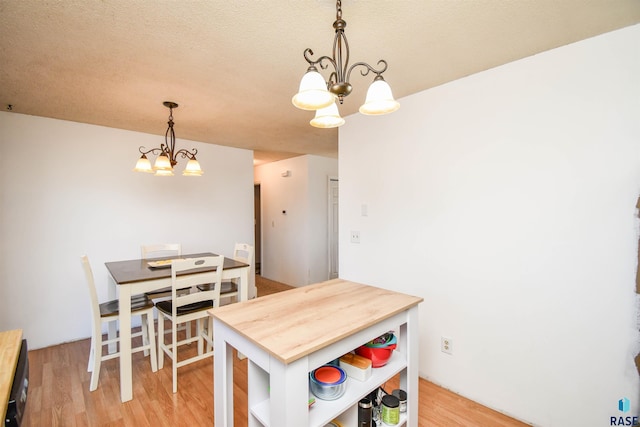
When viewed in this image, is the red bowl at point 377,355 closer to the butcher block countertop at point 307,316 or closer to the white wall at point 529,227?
the butcher block countertop at point 307,316

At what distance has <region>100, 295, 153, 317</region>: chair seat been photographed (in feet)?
6.98

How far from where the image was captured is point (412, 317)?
4.89 ft

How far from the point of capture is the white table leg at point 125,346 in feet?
6.44

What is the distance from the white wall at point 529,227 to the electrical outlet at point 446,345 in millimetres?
36

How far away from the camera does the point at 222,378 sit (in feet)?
4.32

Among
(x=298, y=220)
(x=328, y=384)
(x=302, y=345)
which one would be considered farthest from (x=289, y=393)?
(x=298, y=220)

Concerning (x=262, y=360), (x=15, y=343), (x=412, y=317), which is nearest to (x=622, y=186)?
(x=412, y=317)

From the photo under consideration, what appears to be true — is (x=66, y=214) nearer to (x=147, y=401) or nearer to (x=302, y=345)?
(x=147, y=401)

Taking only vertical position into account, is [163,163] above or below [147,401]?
above

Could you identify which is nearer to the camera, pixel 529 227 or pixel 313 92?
pixel 313 92

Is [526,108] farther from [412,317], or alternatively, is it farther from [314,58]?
[412,317]

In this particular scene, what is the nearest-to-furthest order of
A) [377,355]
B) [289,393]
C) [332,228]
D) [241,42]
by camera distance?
1. [289,393]
2. [377,355]
3. [241,42]
4. [332,228]

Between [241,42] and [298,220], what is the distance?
345 centimetres

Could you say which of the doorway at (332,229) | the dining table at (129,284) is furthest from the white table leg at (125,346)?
the doorway at (332,229)
